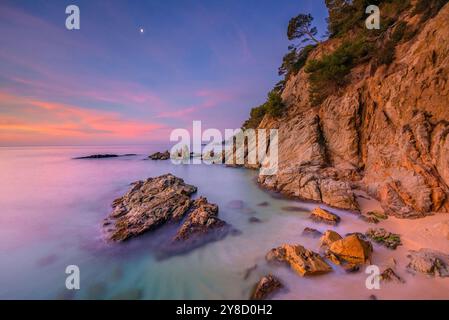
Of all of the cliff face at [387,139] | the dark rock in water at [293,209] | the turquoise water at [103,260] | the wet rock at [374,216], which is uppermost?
the cliff face at [387,139]

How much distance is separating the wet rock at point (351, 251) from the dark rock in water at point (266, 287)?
1.87 metres

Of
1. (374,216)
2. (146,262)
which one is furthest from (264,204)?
(146,262)

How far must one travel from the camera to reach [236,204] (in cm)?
999

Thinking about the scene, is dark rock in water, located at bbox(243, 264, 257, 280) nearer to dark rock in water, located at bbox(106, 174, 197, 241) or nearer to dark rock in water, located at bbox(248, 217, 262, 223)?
dark rock in water, located at bbox(248, 217, 262, 223)

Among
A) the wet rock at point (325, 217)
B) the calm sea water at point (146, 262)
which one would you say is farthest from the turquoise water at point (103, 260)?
the wet rock at point (325, 217)

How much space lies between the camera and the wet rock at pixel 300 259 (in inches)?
176

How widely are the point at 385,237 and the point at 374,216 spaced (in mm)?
1590

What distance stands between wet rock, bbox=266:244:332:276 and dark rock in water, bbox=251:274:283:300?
74 cm

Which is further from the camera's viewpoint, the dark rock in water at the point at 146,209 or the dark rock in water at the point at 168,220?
the dark rock in water at the point at 146,209

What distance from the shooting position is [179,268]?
514 centimetres

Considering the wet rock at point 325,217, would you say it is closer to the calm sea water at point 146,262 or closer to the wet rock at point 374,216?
the calm sea water at point 146,262

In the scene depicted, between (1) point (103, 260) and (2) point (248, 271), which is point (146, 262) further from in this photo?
(2) point (248, 271)

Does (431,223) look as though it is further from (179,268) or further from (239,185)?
(239,185)
